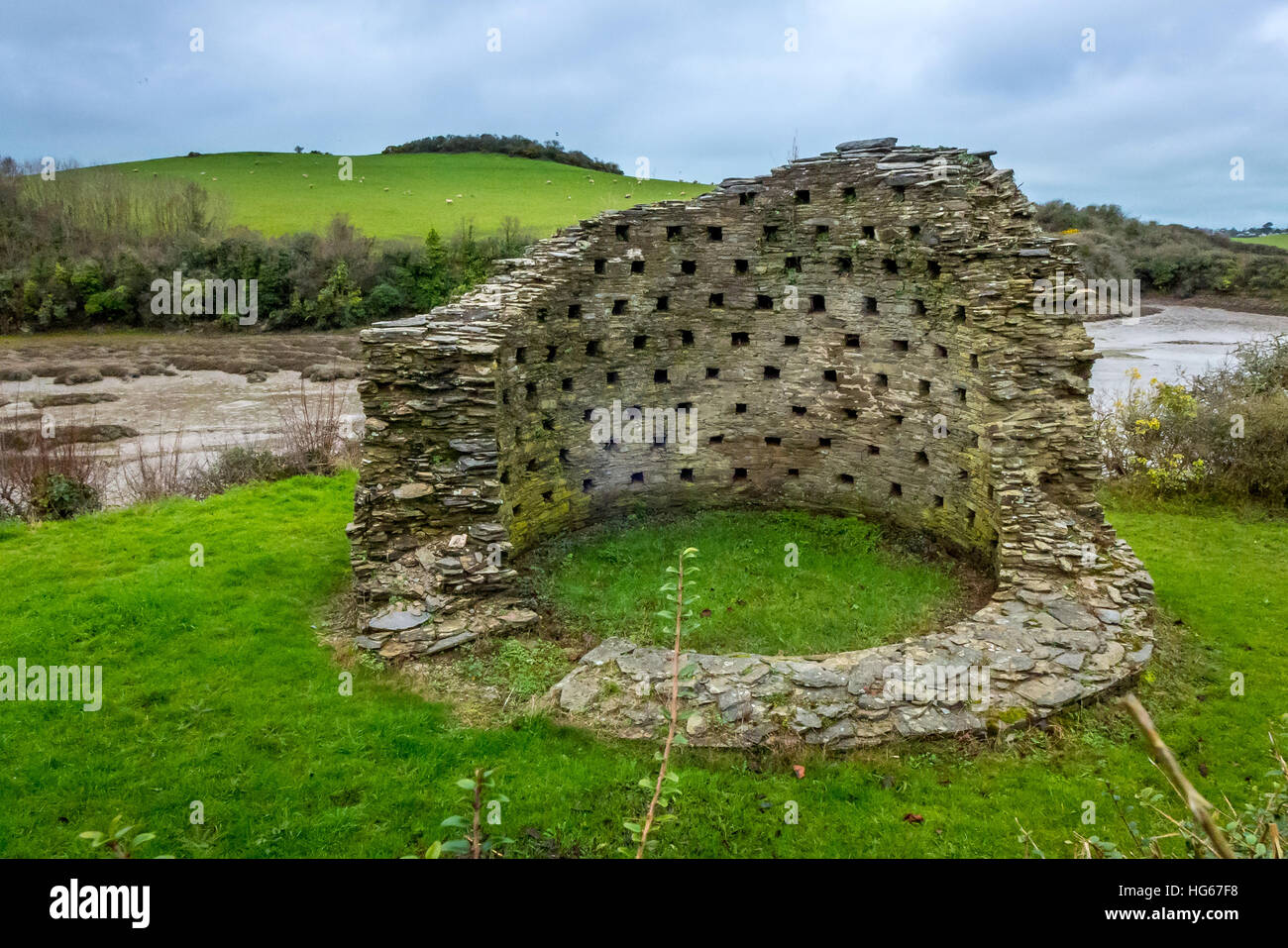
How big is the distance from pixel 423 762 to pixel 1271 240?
2717 inches

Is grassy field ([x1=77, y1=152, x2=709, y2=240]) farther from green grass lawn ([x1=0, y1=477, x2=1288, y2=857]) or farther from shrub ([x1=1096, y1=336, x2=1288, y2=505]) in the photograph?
green grass lawn ([x1=0, y1=477, x2=1288, y2=857])

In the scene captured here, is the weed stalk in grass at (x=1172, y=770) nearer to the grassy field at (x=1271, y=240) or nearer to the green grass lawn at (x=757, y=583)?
the green grass lawn at (x=757, y=583)

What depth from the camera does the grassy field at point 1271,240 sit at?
51344 millimetres

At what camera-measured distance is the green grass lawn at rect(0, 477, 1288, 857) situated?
300 inches

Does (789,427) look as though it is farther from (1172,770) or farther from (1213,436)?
(1172,770)

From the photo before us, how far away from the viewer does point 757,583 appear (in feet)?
43.3

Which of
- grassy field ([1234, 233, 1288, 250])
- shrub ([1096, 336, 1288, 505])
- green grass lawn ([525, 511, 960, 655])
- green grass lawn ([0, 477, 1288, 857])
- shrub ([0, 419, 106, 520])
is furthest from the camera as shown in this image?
grassy field ([1234, 233, 1288, 250])

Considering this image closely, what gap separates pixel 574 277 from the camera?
14.8 m

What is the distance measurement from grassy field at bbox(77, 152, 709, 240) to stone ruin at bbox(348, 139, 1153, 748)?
113 ft

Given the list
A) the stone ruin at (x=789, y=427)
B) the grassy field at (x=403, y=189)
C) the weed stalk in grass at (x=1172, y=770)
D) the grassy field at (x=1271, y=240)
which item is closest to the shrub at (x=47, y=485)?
the stone ruin at (x=789, y=427)

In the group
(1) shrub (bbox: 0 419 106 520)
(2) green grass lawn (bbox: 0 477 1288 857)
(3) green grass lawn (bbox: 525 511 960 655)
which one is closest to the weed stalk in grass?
(2) green grass lawn (bbox: 0 477 1288 857)

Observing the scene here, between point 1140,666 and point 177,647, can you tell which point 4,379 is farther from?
point 1140,666

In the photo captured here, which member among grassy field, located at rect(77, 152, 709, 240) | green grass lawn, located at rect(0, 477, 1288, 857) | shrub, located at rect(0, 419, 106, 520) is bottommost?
green grass lawn, located at rect(0, 477, 1288, 857)

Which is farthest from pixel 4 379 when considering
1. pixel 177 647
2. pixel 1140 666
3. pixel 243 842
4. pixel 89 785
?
pixel 1140 666
